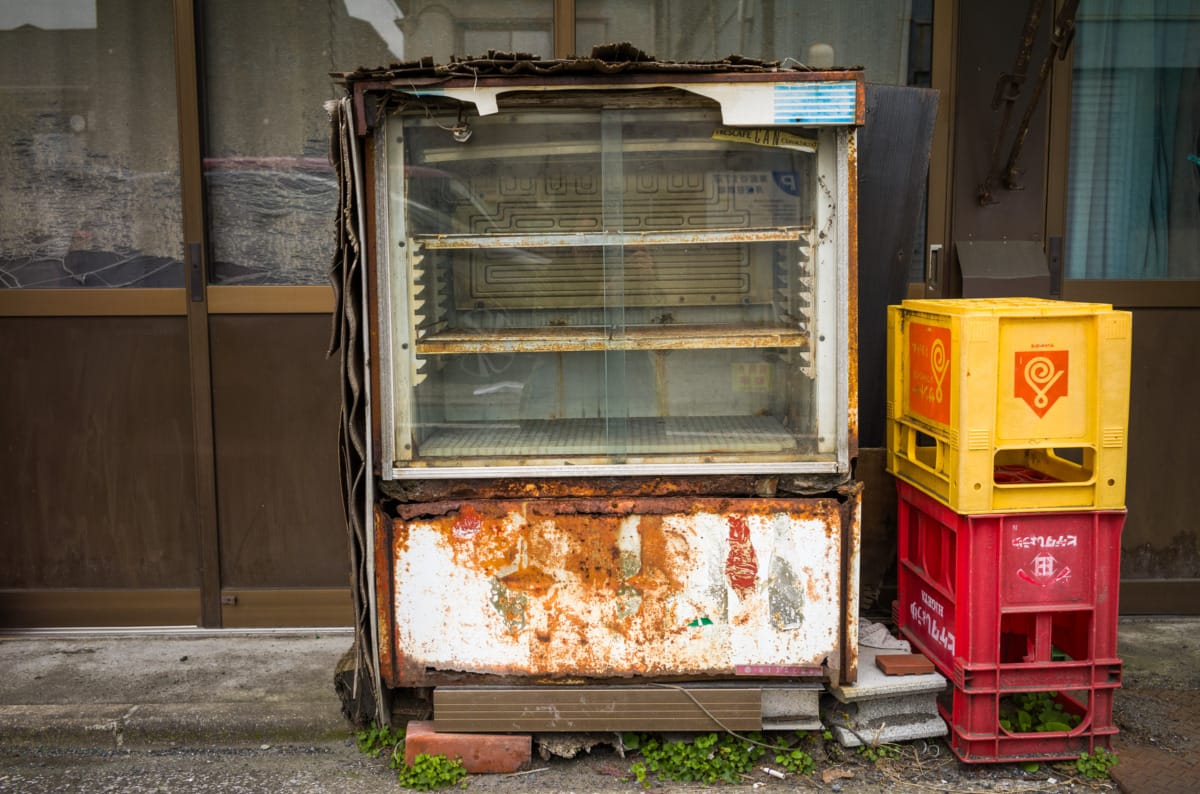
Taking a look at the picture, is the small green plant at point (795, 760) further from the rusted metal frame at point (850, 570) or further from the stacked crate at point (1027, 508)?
the stacked crate at point (1027, 508)

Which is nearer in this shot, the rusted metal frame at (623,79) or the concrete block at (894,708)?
the rusted metal frame at (623,79)

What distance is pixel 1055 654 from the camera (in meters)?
3.90

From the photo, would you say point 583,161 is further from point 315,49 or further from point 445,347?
point 315,49

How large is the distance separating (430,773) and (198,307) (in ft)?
8.42

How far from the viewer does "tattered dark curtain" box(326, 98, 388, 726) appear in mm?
3590

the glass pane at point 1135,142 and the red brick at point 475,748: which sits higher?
the glass pane at point 1135,142

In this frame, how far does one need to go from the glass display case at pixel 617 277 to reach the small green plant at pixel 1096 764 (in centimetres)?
135

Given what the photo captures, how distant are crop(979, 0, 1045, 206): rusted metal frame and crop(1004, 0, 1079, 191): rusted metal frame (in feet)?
0.21

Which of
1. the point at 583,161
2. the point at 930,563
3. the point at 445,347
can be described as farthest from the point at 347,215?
the point at 930,563

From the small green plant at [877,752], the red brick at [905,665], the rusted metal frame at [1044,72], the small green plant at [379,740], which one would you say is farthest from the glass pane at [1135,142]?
the small green plant at [379,740]

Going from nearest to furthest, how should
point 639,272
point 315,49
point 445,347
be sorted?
point 445,347
point 639,272
point 315,49

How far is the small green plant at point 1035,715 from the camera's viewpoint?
3825mm

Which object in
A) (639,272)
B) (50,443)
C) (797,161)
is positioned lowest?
(50,443)

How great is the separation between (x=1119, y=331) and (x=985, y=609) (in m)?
1.05
